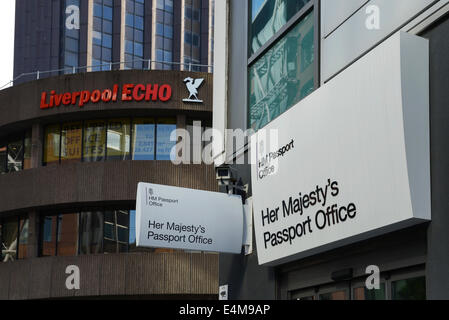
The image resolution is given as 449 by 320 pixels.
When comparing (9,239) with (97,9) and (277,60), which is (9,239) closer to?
(277,60)

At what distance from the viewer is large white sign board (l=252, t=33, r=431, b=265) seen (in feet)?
26.5

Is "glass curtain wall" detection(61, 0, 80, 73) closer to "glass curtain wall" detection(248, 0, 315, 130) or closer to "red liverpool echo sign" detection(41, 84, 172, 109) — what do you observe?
"red liverpool echo sign" detection(41, 84, 172, 109)

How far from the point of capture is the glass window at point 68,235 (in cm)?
3170

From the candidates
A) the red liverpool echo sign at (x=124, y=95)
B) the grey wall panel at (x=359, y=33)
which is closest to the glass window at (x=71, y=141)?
the red liverpool echo sign at (x=124, y=95)

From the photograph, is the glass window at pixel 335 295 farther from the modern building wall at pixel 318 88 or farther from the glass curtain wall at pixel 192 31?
the glass curtain wall at pixel 192 31

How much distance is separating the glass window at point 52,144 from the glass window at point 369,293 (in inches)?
972

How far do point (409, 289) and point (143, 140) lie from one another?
24.1 metres

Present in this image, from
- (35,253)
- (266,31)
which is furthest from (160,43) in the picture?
(266,31)

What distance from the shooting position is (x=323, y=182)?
9.70 metres

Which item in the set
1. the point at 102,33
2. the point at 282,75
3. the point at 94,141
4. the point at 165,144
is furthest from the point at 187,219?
the point at 102,33

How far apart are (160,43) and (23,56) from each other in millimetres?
14913

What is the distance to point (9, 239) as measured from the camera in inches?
1319

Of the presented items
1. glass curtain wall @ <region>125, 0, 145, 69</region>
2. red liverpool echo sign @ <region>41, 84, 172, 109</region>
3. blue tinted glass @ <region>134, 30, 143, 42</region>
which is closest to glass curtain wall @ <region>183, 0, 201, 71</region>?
blue tinted glass @ <region>134, 30, 143, 42</region>
